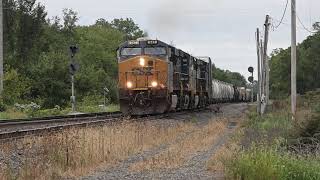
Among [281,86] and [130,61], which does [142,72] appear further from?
[281,86]

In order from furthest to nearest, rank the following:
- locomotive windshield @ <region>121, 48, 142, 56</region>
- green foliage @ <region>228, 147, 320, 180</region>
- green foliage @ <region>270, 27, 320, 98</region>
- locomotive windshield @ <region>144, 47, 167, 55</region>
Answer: green foliage @ <region>270, 27, 320, 98</region>, locomotive windshield @ <region>121, 48, 142, 56</region>, locomotive windshield @ <region>144, 47, 167, 55</region>, green foliage @ <region>228, 147, 320, 180</region>

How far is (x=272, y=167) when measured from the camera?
1004cm

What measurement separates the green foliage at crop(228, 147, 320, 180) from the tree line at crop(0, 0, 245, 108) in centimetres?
2725

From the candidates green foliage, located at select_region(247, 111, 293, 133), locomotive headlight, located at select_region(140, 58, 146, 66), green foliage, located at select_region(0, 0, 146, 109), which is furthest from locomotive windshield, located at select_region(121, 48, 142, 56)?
green foliage, located at select_region(0, 0, 146, 109)

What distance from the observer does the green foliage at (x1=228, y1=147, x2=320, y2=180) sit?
995 centimetres

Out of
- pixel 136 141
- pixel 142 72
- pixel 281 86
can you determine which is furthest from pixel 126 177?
pixel 281 86

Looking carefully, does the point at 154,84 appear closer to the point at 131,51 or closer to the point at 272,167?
the point at 131,51

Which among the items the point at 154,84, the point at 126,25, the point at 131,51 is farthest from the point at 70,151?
the point at 126,25

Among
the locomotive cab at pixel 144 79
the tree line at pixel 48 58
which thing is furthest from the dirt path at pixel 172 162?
→ the tree line at pixel 48 58

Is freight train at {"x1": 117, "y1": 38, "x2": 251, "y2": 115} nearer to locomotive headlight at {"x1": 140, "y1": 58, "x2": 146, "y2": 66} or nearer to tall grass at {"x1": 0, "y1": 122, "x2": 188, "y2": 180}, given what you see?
locomotive headlight at {"x1": 140, "y1": 58, "x2": 146, "y2": 66}

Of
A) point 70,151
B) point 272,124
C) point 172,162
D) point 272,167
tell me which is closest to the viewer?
point 272,167

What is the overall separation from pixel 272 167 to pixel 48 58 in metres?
39.0

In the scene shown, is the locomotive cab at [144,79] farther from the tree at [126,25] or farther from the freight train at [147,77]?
the tree at [126,25]

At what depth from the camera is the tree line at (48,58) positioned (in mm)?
44938
